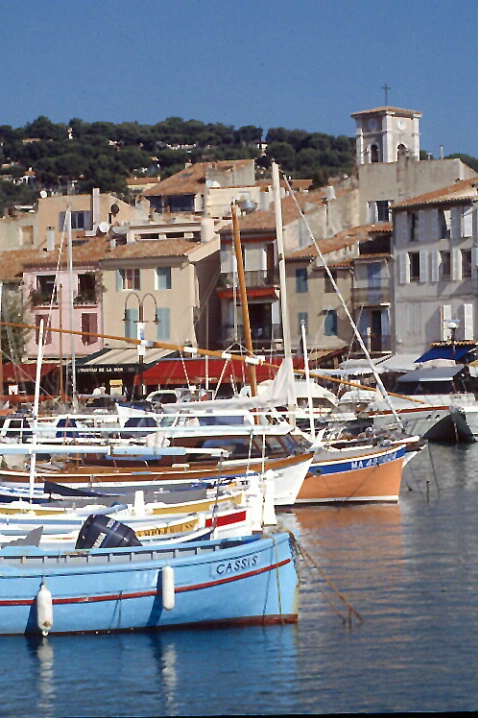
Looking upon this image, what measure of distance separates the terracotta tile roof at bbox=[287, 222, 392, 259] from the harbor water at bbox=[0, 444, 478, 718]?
166 feet

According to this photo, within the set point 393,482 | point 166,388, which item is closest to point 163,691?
point 393,482

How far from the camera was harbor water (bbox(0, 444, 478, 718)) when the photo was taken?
1731 centimetres

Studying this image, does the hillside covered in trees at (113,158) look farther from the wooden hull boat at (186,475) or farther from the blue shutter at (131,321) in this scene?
the wooden hull boat at (186,475)

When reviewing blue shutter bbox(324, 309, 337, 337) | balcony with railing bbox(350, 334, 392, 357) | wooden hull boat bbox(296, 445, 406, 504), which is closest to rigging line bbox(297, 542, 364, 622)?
wooden hull boat bbox(296, 445, 406, 504)

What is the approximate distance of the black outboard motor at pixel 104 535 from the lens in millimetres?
21297

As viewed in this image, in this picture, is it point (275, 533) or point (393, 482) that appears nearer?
point (275, 533)

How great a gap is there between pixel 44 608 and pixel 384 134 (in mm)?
73017

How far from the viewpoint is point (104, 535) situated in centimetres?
2130

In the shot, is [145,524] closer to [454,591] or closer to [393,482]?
[454,591]

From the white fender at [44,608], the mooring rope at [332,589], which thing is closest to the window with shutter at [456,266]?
the mooring rope at [332,589]

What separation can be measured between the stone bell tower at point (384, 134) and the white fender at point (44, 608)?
71757mm

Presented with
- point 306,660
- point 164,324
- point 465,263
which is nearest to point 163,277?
point 164,324

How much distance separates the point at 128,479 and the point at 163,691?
1479 centimetres

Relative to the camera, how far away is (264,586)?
20.6 meters
